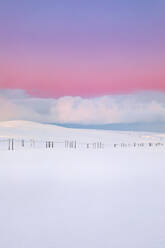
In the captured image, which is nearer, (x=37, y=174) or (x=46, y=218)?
(x=46, y=218)

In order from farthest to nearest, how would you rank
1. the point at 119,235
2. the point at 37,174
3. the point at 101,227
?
the point at 37,174 → the point at 101,227 → the point at 119,235

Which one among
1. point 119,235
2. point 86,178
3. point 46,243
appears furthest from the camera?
point 86,178

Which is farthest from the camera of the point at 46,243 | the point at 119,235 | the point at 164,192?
the point at 164,192

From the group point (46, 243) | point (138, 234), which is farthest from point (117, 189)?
point (46, 243)

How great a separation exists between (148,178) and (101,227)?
7.46 metres

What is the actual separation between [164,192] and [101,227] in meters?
4.38

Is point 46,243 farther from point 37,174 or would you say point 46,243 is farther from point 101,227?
point 37,174

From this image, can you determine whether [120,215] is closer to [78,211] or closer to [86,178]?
[78,211]

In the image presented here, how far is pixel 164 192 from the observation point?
11.3m

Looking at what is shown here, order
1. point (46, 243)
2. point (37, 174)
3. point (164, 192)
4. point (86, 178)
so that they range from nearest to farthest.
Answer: point (46, 243) < point (164, 192) < point (86, 178) < point (37, 174)

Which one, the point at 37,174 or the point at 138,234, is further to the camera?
the point at 37,174

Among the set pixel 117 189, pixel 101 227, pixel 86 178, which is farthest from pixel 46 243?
pixel 86 178

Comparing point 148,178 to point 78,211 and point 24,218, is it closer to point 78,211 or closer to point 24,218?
point 78,211

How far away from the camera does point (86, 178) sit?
14.6 meters
